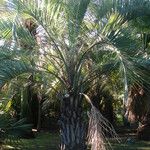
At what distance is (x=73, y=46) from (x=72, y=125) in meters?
2.07

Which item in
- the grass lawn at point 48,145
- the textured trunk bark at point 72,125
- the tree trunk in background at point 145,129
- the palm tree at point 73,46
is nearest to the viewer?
the palm tree at point 73,46

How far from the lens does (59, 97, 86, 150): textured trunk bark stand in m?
11.3

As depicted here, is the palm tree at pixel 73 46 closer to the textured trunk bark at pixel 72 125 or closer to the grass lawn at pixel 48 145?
the textured trunk bark at pixel 72 125

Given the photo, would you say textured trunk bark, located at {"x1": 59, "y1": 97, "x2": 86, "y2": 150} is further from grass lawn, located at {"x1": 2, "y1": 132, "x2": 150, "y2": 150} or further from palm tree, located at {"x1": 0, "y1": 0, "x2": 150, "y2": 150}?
grass lawn, located at {"x1": 2, "y1": 132, "x2": 150, "y2": 150}

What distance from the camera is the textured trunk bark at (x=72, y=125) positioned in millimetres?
11266

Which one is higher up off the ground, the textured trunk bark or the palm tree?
the palm tree

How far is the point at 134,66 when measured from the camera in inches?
384

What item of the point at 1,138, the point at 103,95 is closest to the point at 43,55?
the point at 1,138

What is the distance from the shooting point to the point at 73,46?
1052 cm

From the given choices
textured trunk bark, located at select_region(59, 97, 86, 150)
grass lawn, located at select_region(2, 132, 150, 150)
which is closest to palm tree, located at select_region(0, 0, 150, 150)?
textured trunk bark, located at select_region(59, 97, 86, 150)

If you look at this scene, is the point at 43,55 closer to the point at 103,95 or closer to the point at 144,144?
the point at 144,144

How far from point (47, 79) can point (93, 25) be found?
202 cm

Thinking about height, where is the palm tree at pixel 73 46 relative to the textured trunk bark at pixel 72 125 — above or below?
above

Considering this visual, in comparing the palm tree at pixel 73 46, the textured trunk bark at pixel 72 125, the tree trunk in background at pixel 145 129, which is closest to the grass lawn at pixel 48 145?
the tree trunk in background at pixel 145 129
